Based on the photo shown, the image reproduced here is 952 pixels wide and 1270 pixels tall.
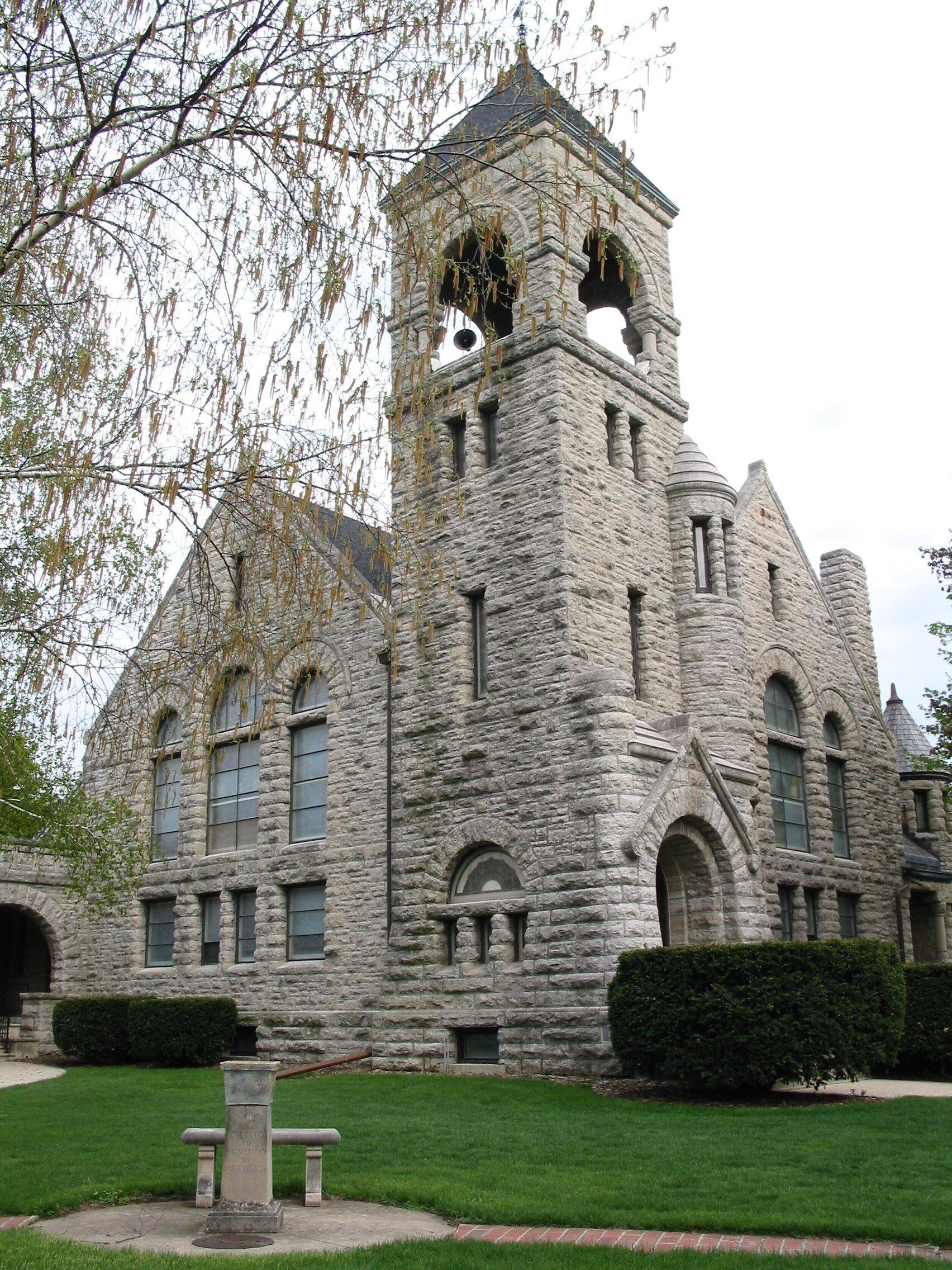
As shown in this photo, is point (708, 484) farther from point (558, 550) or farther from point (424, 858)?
point (424, 858)

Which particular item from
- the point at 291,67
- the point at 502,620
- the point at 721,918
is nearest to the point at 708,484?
the point at 502,620

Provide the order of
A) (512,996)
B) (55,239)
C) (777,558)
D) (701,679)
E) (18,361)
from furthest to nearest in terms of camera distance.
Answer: (777,558)
(701,679)
(512,996)
(18,361)
(55,239)

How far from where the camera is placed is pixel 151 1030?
2016 cm

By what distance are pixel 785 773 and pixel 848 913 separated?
3.15 metres

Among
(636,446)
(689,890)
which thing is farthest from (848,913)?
(636,446)

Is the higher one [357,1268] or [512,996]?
[512,996]

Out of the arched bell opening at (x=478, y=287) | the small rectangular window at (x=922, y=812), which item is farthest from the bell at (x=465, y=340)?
the small rectangular window at (x=922, y=812)

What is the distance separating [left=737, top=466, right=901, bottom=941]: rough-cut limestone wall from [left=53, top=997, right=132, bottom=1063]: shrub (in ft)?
38.1

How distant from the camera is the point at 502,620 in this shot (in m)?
18.2

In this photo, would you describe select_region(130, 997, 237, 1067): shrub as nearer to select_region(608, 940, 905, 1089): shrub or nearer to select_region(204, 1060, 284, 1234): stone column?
select_region(608, 940, 905, 1089): shrub

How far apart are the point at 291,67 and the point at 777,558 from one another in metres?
17.8

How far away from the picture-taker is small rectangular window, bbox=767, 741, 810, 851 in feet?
70.6

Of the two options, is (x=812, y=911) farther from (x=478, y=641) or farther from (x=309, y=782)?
(x=309, y=782)

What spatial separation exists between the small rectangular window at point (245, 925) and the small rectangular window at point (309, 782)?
1578 millimetres
